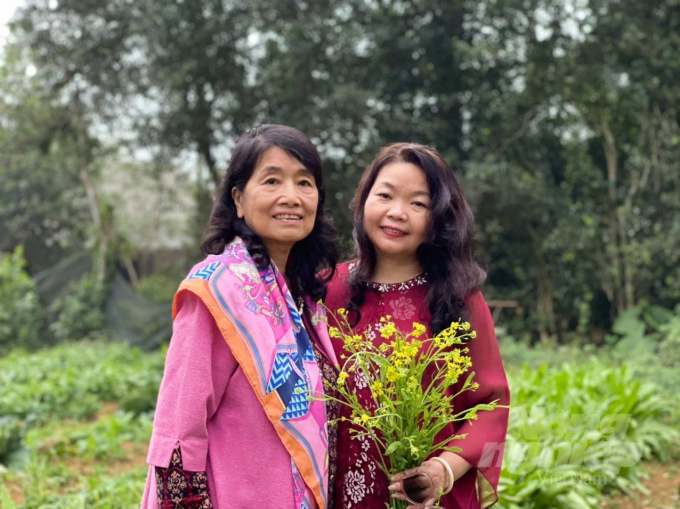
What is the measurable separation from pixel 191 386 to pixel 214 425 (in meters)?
0.15

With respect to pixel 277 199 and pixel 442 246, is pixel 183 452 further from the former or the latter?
pixel 442 246

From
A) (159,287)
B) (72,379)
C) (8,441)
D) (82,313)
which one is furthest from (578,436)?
(159,287)

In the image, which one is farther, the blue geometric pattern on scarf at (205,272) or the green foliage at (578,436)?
the green foliage at (578,436)

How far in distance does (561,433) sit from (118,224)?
1536cm

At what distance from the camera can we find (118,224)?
17.8 metres

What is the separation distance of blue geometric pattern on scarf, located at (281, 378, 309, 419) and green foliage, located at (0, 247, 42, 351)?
35.0ft

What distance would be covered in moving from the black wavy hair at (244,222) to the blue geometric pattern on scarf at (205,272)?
111mm

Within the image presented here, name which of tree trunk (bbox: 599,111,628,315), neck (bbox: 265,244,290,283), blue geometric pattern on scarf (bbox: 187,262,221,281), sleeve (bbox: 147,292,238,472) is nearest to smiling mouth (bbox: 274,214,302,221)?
neck (bbox: 265,244,290,283)

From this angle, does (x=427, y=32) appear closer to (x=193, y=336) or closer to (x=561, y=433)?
(x=561, y=433)

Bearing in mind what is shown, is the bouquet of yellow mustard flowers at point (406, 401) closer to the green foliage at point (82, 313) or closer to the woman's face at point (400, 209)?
the woman's face at point (400, 209)

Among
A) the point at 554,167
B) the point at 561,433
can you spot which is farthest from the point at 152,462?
the point at 554,167

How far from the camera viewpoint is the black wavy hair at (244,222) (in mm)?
1896

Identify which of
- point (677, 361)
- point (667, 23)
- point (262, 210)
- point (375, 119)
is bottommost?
point (677, 361)

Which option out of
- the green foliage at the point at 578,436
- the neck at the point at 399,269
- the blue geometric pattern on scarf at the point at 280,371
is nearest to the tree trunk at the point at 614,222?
the green foliage at the point at 578,436
